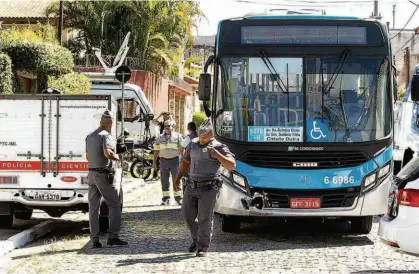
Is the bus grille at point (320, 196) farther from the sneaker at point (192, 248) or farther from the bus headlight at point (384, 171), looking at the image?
the sneaker at point (192, 248)

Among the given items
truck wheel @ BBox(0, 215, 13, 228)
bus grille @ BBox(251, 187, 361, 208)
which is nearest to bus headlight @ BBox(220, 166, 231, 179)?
bus grille @ BBox(251, 187, 361, 208)

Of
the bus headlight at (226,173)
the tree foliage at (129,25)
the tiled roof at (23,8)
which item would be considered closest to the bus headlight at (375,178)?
the bus headlight at (226,173)

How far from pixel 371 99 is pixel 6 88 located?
1533 cm

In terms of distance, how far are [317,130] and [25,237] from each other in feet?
15.3

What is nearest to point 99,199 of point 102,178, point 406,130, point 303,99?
point 102,178

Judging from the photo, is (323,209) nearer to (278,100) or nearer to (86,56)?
(278,100)

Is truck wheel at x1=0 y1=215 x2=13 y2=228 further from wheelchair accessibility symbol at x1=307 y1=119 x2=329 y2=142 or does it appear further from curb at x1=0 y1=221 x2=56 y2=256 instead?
wheelchair accessibility symbol at x1=307 y1=119 x2=329 y2=142

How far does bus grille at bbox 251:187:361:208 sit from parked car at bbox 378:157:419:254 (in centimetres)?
420

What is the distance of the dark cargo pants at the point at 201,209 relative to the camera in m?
11.7

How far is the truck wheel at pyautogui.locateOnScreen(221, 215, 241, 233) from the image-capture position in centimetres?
1418

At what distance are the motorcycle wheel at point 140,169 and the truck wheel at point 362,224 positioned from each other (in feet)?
44.0

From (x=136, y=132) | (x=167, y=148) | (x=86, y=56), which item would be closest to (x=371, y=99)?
(x=167, y=148)

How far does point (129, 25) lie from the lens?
42.6 meters

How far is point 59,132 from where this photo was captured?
1445 cm
